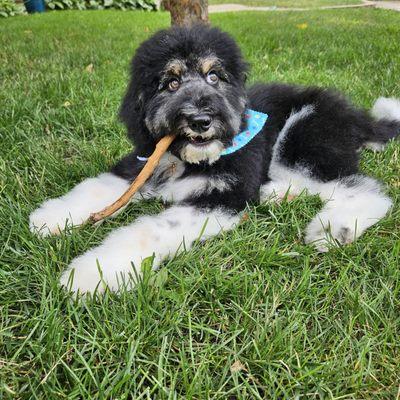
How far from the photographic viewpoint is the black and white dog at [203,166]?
8.32 feet

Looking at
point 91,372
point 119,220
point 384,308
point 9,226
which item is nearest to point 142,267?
point 91,372

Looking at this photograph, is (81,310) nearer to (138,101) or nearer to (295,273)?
(295,273)

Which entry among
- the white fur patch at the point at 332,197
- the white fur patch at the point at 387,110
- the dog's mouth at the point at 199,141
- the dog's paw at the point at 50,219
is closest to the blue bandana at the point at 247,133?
the dog's mouth at the point at 199,141

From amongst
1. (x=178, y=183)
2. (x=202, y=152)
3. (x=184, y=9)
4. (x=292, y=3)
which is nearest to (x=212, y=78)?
→ (x=202, y=152)

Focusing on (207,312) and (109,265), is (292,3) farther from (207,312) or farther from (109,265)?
(207,312)

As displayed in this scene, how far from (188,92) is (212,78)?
0.24 meters

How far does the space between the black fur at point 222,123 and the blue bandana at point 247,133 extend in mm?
57

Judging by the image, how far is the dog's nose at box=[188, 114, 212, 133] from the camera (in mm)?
2535

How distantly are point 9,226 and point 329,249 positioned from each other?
186 centimetres

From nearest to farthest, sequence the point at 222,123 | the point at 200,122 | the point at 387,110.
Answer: the point at 200,122
the point at 222,123
the point at 387,110

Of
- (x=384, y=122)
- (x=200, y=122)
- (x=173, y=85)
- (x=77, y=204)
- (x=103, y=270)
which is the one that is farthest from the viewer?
(x=384, y=122)

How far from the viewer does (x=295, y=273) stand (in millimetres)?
2375

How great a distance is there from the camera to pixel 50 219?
277cm

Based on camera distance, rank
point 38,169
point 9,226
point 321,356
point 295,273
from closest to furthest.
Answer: point 321,356 < point 295,273 < point 9,226 < point 38,169
